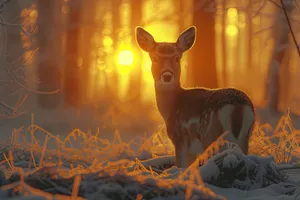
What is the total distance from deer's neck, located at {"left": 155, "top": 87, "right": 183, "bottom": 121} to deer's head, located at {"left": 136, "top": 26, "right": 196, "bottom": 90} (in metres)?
0.05

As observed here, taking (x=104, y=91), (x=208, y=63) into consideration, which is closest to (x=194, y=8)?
(x=208, y=63)

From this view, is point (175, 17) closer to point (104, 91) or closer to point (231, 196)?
point (104, 91)

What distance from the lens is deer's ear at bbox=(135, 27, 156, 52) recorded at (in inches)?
227

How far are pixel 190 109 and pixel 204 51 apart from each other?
827 centimetres

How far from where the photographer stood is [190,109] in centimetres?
527

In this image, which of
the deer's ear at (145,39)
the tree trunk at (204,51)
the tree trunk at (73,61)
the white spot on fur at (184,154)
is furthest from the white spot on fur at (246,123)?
the tree trunk at (73,61)

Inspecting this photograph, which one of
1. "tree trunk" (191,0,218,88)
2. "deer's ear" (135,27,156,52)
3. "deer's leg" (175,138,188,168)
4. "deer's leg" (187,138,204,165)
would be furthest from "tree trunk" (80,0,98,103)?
"deer's leg" (187,138,204,165)

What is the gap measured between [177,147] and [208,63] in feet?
27.2

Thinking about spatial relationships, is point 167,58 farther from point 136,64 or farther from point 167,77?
point 136,64

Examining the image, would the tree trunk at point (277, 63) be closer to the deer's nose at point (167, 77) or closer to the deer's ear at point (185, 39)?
the deer's ear at point (185, 39)

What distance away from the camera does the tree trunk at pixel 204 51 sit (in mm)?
12148

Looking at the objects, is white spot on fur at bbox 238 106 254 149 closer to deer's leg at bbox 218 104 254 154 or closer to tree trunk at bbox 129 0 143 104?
deer's leg at bbox 218 104 254 154

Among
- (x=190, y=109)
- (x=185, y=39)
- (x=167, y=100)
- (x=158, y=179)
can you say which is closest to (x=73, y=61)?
(x=185, y=39)

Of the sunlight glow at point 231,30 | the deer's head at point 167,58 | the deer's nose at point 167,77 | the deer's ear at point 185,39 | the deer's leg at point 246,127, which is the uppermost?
the sunlight glow at point 231,30
